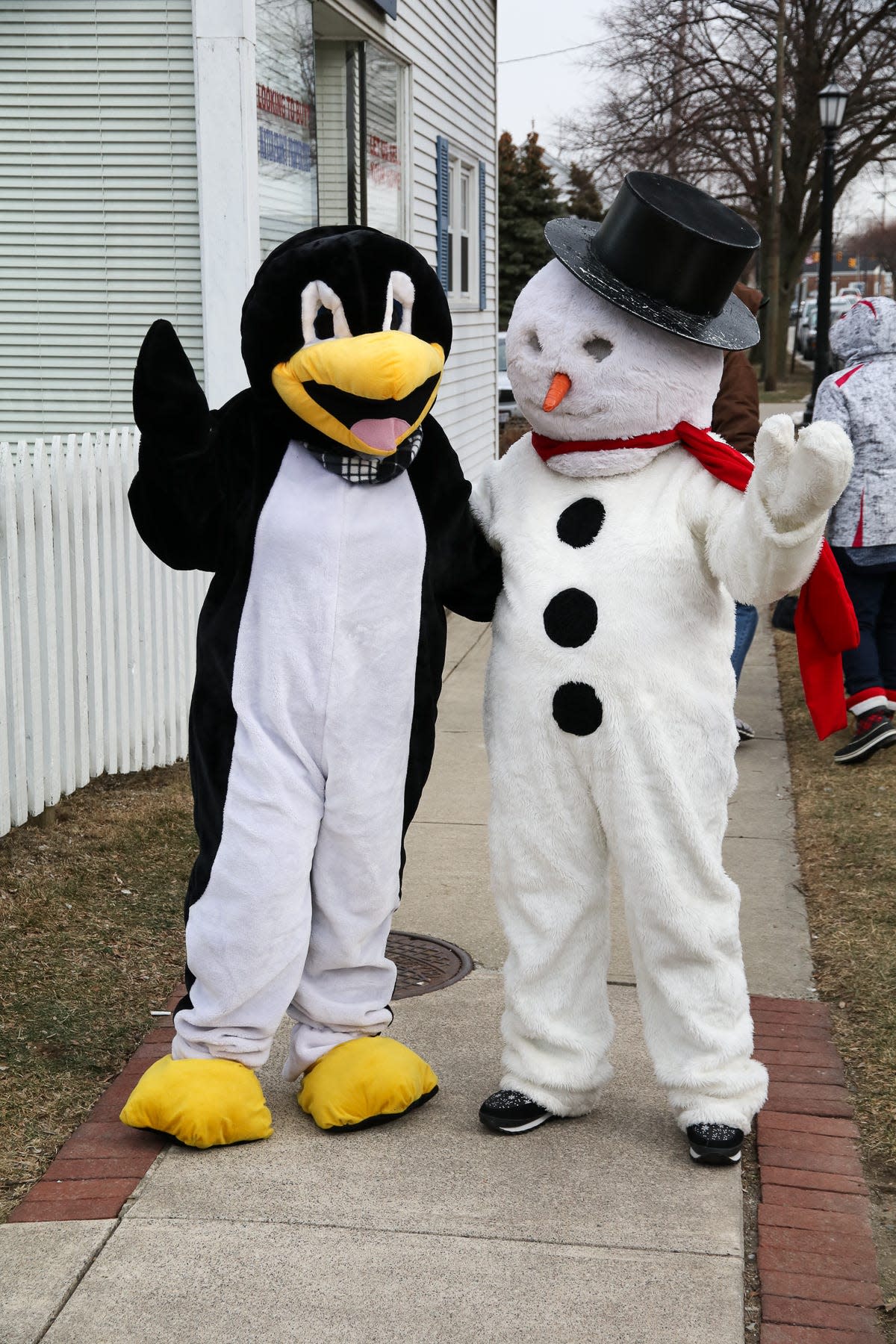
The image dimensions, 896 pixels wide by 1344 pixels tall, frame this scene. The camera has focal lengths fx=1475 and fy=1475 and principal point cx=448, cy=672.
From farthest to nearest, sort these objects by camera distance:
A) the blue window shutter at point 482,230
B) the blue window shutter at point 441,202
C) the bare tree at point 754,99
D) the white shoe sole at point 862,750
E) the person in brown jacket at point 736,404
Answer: the bare tree at point 754,99 < the blue window shutter at point 482,230 < the blue window shutter at point 441,202 < the white shoe sole at point 862,750 < the person in brown jacket at point 736,404

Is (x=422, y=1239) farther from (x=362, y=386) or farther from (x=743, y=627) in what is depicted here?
(x=743, y=627)

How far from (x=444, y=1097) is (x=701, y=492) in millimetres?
1549

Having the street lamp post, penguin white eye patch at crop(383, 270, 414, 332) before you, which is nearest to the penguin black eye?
penguin white eye patch at crop(383, 270, 414, 332)

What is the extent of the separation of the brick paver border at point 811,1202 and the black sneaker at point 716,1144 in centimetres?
9

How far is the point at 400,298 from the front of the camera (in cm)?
311

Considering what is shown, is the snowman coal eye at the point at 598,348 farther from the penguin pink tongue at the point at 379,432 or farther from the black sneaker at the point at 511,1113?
the black sneaker at the point at 511,1113

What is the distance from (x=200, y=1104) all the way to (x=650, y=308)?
6.35ft

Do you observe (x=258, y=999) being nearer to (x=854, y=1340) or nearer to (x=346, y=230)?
(x=854, y=1340)

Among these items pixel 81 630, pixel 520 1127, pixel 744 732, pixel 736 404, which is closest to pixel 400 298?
pixel 520 1127

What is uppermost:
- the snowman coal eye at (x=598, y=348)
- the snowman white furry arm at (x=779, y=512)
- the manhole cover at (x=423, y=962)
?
the snowman coal eye at (x=598, y=348)

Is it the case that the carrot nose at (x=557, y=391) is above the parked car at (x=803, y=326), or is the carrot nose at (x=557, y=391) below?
below

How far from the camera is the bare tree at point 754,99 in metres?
34.7

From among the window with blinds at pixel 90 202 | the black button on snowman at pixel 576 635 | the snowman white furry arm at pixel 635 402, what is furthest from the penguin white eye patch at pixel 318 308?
the window with blinds at pixel 90 202

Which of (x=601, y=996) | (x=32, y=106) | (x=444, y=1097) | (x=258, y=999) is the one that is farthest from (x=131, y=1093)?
(x=32, y=106)
